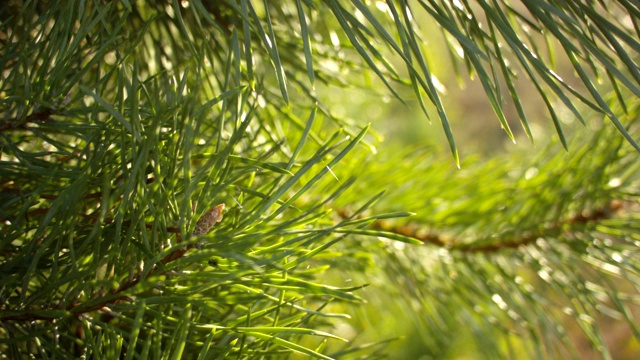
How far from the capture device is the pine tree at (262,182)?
187mm

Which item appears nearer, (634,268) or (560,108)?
(634,268)

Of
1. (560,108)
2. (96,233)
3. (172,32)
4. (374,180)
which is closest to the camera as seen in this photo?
(96,233)

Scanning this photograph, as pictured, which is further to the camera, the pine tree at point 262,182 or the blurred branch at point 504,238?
the blurred branch at point 504,238

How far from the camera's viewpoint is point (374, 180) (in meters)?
0.40

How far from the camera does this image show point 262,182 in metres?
0.27

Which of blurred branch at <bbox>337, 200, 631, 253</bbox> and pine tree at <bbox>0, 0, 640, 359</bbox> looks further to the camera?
blurred branch at <bbox>337, 200, 631, 253</bbox>

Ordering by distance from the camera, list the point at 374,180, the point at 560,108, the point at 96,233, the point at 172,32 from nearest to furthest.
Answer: the point at 96,233 → the point at 172,32 → the point at 374,180 → the point at 560,108

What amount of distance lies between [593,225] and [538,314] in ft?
0.20

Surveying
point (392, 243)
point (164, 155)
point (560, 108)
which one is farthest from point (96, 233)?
point (560, 108)

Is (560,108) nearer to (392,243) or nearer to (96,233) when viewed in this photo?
(392,243)

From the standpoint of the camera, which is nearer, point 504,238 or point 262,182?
point 262,182

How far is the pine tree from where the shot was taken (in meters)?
0.19

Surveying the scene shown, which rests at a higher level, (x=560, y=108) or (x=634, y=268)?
(x=560, y=108)

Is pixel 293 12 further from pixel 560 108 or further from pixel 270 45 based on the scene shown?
pixel 560 108
